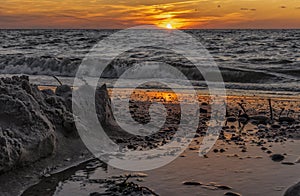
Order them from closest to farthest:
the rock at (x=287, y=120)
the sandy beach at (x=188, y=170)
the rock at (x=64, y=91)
A: the sandy beach at (x=188, y=170), the rock at (x=64, y=91), the rock at (x=287, y=120)

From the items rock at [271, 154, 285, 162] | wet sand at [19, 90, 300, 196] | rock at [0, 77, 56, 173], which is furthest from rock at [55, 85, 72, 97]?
rock at [271, 154, 285, 162]

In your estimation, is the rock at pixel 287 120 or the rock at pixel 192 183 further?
the rock at pixel 287 120

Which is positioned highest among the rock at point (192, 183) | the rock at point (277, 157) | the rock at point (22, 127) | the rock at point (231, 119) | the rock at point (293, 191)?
the rock at point (22, 127)

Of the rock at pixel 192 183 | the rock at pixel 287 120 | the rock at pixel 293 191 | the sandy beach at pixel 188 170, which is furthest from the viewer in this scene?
the rock at pixel 287 120

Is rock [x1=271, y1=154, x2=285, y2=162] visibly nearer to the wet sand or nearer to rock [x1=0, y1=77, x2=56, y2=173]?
the wet sand

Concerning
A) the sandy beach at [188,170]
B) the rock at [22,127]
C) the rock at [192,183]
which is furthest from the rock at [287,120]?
the rock at [22,127]

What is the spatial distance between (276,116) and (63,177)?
4692mm

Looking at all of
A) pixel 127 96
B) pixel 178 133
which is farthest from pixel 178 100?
pixel 178 133

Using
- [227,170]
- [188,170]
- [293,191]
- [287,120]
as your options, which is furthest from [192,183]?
[287,120]

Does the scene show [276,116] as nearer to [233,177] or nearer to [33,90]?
[233,177]

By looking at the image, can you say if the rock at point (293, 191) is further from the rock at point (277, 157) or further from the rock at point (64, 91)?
the rock at point (64, 91)

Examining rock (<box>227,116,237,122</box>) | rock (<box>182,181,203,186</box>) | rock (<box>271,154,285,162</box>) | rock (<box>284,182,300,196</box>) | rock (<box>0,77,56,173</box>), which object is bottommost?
rock (<box>227,116,237,122</box>)

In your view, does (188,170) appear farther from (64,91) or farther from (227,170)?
(64,91)

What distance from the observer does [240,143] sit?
558 cm
